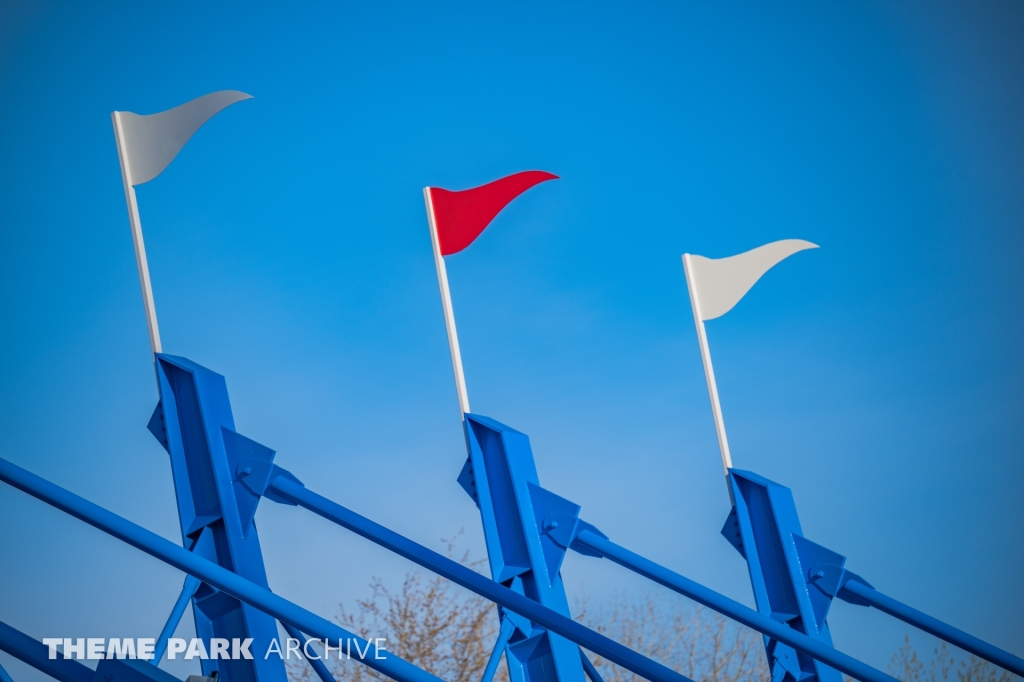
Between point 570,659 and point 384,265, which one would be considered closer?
point 570,659

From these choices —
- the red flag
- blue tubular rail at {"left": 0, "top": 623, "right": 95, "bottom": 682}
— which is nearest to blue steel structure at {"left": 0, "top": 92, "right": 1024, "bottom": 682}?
blue tubular rail at {"left": 0, "top": 623, "right": 95, "bottom": 682}

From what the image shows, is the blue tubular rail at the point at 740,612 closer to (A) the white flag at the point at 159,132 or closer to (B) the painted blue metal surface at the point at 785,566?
(B) the painted blue metal surface at the point at 785,566

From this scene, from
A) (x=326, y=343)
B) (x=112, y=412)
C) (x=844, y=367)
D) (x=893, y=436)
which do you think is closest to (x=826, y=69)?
(x=844, y=367)

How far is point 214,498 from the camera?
2668 millimetres

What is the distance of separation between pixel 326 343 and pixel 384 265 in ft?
2.28

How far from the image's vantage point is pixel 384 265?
7.32 meters

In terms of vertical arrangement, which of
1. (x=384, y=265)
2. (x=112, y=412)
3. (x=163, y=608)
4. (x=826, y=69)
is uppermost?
(x=826, y=69)

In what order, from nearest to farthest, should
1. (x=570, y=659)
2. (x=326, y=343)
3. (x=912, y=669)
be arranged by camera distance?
(x=570, y=659)
(x=912, y=669)
(x=326, y=343)

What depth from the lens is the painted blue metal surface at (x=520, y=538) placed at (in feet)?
10.2

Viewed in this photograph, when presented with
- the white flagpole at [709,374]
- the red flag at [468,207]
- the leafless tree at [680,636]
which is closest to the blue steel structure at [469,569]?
the white flagpole at [709,374]

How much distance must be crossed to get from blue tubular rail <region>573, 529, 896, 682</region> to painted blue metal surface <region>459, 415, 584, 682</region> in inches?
5.4

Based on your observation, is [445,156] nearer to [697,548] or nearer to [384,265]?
[384,265]

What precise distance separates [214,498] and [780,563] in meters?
2.33

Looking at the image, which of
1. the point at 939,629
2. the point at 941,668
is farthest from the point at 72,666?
the point at 941,668
